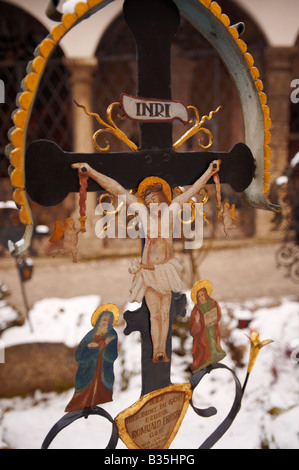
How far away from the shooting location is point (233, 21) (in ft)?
21.6

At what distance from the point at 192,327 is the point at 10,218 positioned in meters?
2.89

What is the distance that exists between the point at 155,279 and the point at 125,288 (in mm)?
3372

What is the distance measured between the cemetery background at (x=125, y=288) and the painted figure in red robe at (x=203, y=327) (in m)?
0.66

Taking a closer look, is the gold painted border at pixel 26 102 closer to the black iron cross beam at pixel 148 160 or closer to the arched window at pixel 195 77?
the black iron cross beam at pixel 148 160

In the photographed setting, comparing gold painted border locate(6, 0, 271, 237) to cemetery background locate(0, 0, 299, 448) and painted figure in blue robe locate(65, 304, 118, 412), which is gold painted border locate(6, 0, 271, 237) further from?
cemetery background locate(0, 0, 299, 448)

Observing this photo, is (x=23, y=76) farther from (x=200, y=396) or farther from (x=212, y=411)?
(x=212, y=411)

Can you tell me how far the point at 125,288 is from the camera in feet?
16.4

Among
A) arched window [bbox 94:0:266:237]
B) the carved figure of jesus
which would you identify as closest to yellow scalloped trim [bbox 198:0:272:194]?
the carved figure of jesus

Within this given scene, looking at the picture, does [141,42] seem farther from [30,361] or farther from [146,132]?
[30,361]

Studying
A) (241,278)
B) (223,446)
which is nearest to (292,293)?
(241,278)

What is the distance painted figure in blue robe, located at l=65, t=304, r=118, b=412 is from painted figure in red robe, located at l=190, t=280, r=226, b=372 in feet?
1.25

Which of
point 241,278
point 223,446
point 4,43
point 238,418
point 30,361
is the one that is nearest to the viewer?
point 223,446

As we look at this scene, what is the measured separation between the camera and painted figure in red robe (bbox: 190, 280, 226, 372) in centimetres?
180

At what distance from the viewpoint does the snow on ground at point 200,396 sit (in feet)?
7.35
